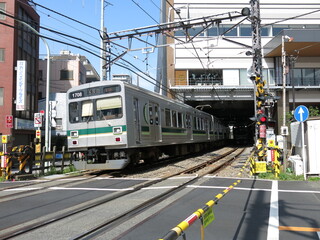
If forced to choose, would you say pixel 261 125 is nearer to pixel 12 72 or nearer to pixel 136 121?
pixel 136 121

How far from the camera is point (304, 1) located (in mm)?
35344

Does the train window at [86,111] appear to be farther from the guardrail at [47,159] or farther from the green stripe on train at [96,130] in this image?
the guardrail at [47,159]

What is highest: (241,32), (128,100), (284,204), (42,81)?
(241,32)

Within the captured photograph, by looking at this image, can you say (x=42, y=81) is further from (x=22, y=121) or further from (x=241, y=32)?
(x=241, y=32)

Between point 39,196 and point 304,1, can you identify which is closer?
point 39,196

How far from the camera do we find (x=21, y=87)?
25.0m

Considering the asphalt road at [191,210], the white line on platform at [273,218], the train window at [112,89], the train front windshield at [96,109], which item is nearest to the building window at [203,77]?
the train front windshield at [96,109]

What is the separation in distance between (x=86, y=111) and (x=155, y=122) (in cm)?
329

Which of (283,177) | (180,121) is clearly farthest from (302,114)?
(180,121)

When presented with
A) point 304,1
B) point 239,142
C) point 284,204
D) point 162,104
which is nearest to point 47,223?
point 284,204

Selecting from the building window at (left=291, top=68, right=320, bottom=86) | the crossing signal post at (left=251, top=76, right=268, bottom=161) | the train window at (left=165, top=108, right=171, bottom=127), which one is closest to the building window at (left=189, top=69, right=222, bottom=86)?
the building window at (left=291, top=68, right=320, bottom=86)

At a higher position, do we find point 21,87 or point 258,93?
point 21,87

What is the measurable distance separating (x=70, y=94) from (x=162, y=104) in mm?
4398

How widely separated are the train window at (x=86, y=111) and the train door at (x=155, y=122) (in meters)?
2.72
